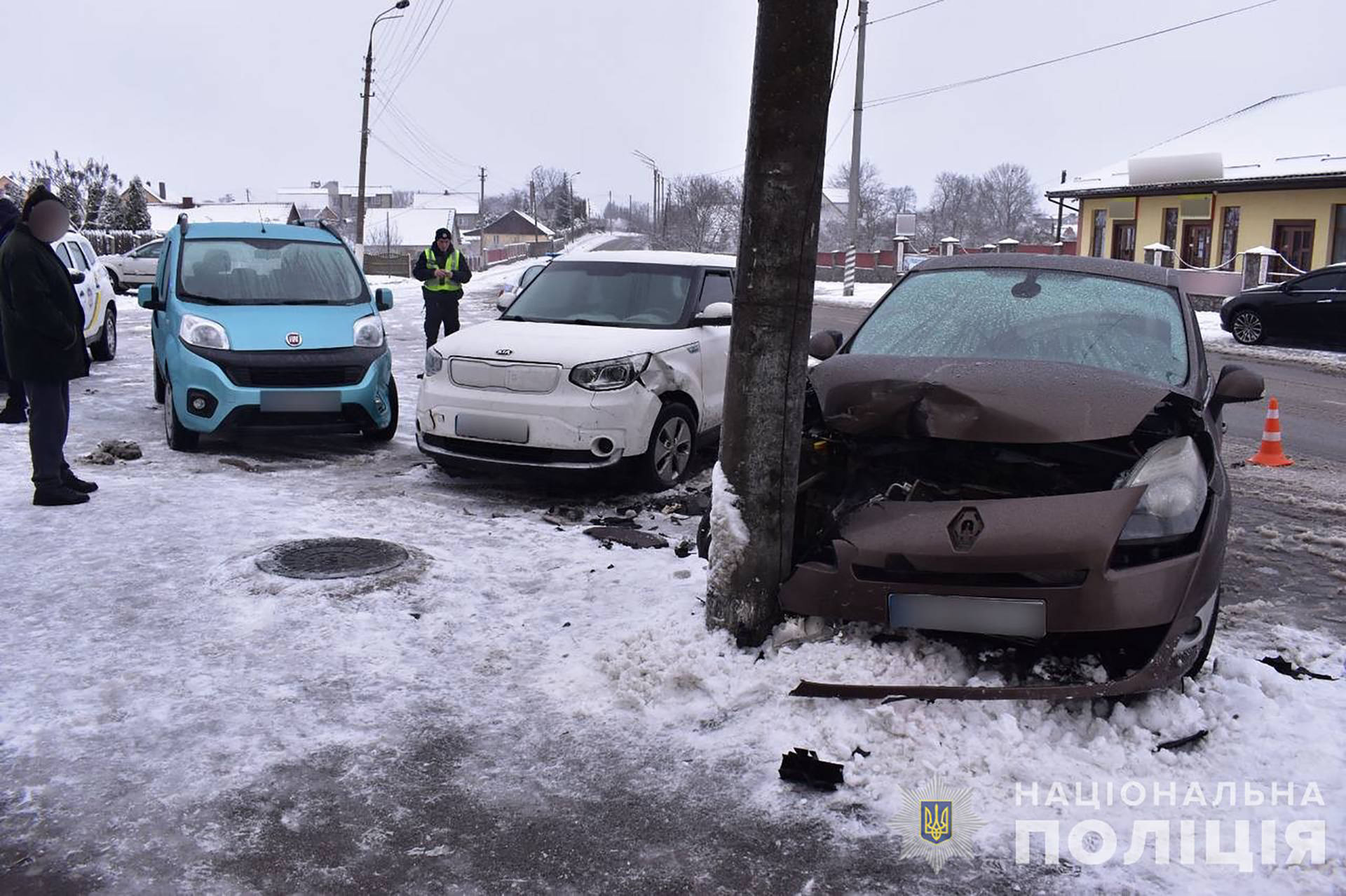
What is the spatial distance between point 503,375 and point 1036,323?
11.2ft

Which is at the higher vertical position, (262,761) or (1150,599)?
(1150,599)

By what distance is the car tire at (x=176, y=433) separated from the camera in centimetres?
843

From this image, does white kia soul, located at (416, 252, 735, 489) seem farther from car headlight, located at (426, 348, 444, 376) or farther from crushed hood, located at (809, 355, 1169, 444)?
crushed hood, located at (809, 355, 1169, 444)

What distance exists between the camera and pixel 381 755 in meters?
3.63

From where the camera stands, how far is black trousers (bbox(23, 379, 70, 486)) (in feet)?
21.4

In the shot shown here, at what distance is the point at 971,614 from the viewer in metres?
3.69

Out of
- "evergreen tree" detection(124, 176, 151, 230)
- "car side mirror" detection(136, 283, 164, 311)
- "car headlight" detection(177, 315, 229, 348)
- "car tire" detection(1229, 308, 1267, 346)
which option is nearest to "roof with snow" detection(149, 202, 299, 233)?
"evergreen tree" detection(124, 176, 151, 230)

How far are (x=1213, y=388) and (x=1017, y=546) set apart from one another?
1973 millimetres

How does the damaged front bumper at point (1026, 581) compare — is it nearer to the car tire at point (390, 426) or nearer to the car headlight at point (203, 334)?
the car tire at point (390, 426)

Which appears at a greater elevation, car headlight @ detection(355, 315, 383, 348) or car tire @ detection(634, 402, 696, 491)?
car headlight @ detection(355, 315, 383, 348)

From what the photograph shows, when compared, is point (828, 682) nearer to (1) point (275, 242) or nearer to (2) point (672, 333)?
(2) point (672, 333)

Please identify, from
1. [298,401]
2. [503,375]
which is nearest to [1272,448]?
[503,375]

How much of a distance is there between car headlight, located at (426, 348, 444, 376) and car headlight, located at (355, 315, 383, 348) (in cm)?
137

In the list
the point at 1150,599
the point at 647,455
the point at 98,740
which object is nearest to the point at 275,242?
the point at 647,455
